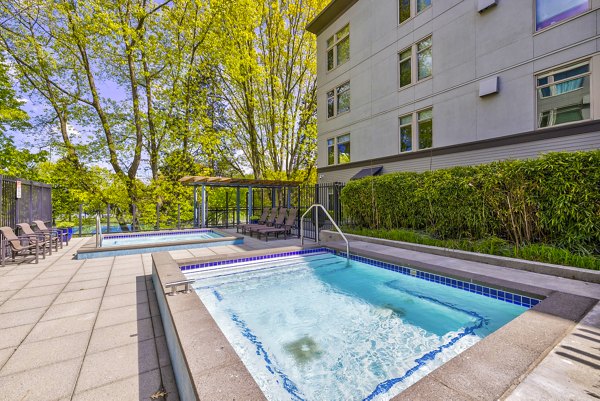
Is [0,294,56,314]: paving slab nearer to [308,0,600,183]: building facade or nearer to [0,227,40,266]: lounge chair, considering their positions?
[0,227,40,266]: lounge chair

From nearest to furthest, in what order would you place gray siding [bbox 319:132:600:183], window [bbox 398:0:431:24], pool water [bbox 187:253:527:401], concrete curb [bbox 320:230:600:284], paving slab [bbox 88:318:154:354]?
pool water [bbox 187:253:527:401], paving slab [bbox 88:318:154:354], concrete curb [bbox 320:230:600:284], gray siding [bbox 319:132:600:183], window [bbox 398:0:431:24]

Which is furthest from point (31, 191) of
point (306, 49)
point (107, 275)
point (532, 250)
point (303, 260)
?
point (306, 49)

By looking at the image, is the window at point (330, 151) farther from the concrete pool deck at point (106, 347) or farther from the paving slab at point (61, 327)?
the paving slab at point (61, 327)

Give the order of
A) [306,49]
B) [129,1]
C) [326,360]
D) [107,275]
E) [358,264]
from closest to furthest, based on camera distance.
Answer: [326,360] → [107,275] → [358,264] → [129,1] → [306,49]

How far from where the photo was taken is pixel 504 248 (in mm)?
4875

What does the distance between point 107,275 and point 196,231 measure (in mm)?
6560

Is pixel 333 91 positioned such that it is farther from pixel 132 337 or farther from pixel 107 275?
pixel 132 337

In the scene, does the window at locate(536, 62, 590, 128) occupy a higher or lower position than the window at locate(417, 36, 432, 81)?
lower

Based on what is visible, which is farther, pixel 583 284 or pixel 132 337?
pixel 583 284

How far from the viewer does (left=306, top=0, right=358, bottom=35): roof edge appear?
14003mm

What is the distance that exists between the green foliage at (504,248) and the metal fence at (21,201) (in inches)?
400

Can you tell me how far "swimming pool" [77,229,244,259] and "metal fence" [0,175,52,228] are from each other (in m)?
1.92

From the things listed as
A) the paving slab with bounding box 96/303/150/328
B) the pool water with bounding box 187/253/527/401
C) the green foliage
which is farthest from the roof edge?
the paving slab with bounding box 96/303/150/328

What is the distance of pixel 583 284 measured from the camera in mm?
3490
